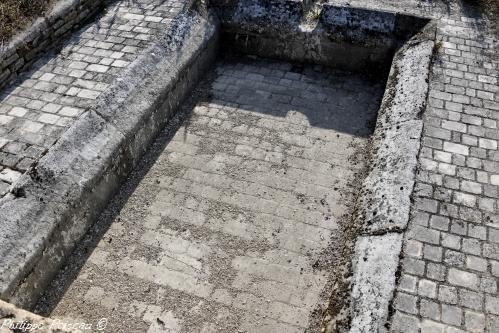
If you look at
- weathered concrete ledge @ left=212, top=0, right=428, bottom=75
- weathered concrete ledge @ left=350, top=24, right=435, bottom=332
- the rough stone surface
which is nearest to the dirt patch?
weathered concrete ledge @ left=212, top=0, right=428, bottom=75

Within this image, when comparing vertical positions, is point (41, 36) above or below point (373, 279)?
above

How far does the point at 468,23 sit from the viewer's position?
722 centimetres

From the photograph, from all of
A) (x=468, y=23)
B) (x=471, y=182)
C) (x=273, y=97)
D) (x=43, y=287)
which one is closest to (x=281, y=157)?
(x=273, y=97)

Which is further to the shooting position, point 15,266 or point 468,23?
point 468,23

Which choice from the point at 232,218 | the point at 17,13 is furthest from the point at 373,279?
the point at 17,13

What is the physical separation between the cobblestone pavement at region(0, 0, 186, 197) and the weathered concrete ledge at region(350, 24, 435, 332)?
3.57 meters

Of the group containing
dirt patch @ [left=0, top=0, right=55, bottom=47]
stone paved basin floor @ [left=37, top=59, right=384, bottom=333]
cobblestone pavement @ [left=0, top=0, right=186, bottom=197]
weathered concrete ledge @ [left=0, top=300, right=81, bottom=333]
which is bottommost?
stone paved basin floor @ [left=37, top=59, right=384, bottom=333]

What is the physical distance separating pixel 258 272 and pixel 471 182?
238cm

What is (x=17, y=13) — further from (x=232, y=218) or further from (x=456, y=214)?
(x=456, y=214)

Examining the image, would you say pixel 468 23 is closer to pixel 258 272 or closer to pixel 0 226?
pixel 258 272

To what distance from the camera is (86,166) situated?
16.6 feet

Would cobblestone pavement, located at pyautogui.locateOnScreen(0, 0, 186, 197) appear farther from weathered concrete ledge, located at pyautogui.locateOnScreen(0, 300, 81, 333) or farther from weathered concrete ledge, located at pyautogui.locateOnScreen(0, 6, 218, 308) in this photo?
weathered concrete ledge, located at pyautogui.locateOnScreen(0, 300, 81, 333)

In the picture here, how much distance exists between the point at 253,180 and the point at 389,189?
1.74 m

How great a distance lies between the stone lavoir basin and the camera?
446cm
